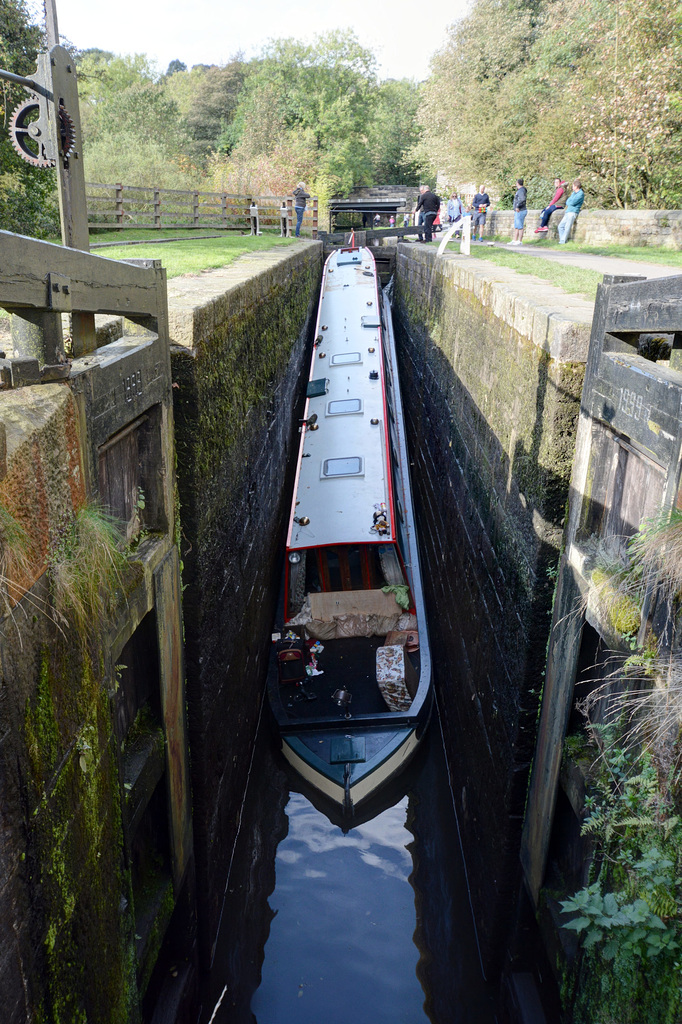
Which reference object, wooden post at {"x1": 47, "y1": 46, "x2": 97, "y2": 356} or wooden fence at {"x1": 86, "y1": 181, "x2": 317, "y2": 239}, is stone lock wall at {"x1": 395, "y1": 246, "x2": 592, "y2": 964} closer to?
wooden post at {"x1": 47, "y1": 46, "x2": 97, "y2": 356}

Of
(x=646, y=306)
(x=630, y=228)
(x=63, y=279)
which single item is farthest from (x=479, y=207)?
(x=63, y=279)

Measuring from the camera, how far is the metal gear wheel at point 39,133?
3.33 meters

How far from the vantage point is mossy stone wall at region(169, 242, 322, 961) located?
4973 mm

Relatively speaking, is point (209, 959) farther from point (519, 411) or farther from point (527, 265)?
point (527, 265)

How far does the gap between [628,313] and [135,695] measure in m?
3.40

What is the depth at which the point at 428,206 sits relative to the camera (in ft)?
51.7

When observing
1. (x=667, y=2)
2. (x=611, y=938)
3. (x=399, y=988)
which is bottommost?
(x=399, y=988)

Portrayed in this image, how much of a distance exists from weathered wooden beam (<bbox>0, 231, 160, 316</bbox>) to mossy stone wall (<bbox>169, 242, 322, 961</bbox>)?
48.5 inches

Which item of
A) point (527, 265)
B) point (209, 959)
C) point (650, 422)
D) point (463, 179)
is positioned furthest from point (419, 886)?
point (463, 179)

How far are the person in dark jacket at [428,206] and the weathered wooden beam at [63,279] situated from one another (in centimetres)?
1312

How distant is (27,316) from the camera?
2.76m

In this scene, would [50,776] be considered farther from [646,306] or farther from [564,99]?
[564,99]

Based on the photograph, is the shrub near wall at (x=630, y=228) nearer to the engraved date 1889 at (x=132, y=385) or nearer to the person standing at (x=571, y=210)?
the person standing at (x=571, y=210)

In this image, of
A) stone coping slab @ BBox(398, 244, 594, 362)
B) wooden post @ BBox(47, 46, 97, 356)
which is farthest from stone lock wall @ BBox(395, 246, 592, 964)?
wooden post @ BBox(47, 46, 97, 356)
